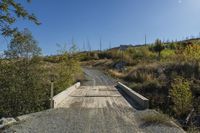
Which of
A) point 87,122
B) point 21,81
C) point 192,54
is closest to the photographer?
point 87,122

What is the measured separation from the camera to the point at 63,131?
7.57 metres

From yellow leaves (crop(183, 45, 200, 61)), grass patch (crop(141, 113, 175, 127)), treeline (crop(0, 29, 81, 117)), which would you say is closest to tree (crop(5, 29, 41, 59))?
treeline (crop(0, 29, 81, 117))

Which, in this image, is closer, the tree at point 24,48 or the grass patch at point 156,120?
the grass patch at point 156,120

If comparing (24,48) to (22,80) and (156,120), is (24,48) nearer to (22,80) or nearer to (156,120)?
(22,80)

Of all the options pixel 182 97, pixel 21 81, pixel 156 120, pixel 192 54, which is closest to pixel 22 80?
pixel 21 81

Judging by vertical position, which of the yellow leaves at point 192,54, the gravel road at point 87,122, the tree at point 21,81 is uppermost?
the yellow leaves at point 192,54

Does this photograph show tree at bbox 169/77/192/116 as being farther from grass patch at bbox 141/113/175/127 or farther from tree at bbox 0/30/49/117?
tree at bbox 0/30/49/117

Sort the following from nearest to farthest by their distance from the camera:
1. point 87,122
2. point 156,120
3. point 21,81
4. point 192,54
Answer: point 87,122, point 156,120, point 21,81, point 192,54

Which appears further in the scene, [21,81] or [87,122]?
[21,81]

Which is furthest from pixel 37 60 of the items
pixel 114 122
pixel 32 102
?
pixel 114 122

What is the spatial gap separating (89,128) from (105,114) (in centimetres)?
207

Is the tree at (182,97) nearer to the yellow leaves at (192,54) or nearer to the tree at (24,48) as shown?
the tree at (24,48)

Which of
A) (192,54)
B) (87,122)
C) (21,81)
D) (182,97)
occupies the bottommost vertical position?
(87,122)

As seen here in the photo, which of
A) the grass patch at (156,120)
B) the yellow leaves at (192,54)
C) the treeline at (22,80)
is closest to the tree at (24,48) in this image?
the treeline at (22,80)
